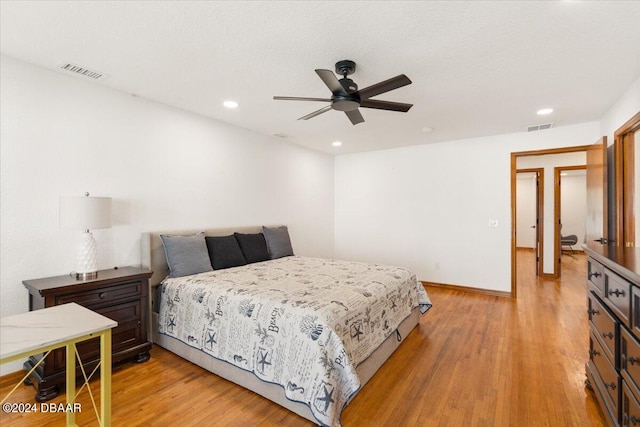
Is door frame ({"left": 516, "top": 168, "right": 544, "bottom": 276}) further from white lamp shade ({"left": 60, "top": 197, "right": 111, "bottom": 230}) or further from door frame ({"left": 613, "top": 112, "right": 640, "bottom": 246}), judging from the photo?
white lamp shade ({"left": 60, "top": 197, "right": 111, "bottom": 230})

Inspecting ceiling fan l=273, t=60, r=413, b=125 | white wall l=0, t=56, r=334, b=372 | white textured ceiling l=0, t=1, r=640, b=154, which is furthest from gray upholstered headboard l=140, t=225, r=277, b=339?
ceiling fan l=273, t=60, r=413, b=125

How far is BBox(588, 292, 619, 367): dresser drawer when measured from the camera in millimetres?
1666

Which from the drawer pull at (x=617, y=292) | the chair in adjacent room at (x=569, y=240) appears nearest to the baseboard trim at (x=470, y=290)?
the drawer pull at (x=617, y=292)

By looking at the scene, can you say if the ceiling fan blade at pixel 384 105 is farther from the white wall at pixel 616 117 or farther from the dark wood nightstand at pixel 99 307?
the dark wood nightstand at pixel 99 307

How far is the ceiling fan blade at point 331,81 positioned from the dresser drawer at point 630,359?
2.19 meters

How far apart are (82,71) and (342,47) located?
2.29m

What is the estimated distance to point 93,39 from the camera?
217 cm

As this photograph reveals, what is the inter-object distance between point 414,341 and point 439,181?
3054mm

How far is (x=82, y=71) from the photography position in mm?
2662

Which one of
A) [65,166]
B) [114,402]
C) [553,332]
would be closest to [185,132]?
[65,166]

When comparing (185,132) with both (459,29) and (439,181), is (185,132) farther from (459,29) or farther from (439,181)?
(439,181)

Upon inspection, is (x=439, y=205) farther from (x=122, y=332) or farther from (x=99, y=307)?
(x=99, y=307)

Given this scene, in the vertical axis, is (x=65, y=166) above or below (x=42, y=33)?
below

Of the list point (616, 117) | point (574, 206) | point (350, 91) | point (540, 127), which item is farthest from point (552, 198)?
point (350, 91)
